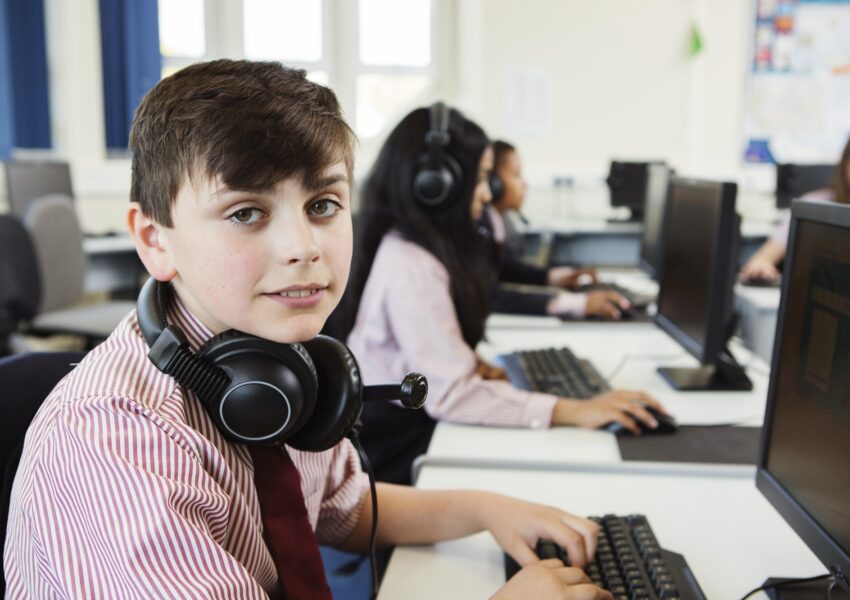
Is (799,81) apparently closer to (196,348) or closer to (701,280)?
(701,280)

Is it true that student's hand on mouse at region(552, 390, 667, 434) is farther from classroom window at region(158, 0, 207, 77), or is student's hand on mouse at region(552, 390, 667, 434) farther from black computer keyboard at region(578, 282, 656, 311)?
classroom window at region(158, 0, 207, 77)

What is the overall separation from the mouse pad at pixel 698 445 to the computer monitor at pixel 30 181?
9.09 ft

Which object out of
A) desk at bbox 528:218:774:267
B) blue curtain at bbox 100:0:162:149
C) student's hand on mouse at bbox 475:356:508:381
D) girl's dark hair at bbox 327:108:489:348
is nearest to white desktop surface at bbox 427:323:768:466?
student's hand on mouse at bbox 475:356:508:381

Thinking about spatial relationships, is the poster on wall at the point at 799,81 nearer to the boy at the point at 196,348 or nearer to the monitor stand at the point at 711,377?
the monitor stand at the point at 711,377

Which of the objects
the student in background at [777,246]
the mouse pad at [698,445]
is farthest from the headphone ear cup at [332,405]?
the student in background at [777,246]

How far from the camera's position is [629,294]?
2.69m

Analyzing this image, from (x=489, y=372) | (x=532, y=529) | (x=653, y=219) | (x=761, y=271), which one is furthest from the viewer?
(x=761, y=271)

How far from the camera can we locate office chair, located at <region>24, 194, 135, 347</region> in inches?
115

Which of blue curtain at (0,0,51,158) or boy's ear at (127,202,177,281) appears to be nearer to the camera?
boy's ear at (127,202,177,281)

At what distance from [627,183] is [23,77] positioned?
10.2 ft

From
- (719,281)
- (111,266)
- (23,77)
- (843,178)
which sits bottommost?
(111,266)

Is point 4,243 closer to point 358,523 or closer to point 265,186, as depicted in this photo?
point 358,523

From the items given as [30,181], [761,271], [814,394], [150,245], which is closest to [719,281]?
[814,394]

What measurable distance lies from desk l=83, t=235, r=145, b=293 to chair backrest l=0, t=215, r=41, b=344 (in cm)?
67
